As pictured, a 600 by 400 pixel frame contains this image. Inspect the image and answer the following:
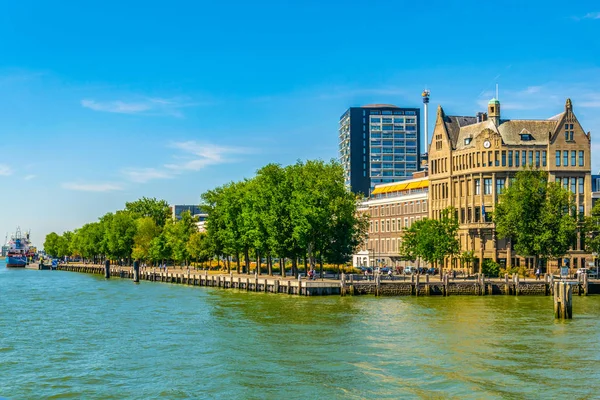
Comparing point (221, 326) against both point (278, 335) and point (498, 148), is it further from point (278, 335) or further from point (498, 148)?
point (498, 148)

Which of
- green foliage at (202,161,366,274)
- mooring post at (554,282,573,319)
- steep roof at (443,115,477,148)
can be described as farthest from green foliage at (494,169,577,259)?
mooring post at (554,282,573,319)

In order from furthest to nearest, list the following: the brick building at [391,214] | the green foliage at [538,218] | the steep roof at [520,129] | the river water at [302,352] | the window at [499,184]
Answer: the brick building at [391,214], the steep roof at [520,129], the window at [499,184], the green foliage at [538,218], the river water at [302,352]

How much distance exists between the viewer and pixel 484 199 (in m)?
130

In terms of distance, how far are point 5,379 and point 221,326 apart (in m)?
23.2

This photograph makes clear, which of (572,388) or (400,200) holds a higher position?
(400,200)

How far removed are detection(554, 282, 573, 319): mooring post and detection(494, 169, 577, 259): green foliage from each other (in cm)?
4055

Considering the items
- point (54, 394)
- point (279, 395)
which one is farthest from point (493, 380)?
point (54, 394)

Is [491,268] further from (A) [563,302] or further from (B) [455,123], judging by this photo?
(A) [563,302]

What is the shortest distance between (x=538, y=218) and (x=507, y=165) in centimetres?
1900

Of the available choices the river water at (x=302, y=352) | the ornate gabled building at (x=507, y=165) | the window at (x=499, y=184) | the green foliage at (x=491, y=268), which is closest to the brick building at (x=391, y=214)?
the ornate gabled building at (x=507, y=165)

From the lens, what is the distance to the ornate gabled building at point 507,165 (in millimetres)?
128125

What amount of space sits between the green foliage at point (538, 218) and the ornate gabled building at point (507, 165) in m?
12.4

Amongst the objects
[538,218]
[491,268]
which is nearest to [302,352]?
[538,218]

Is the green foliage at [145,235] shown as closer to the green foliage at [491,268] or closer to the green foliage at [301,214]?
the green foliage at [301,214]
